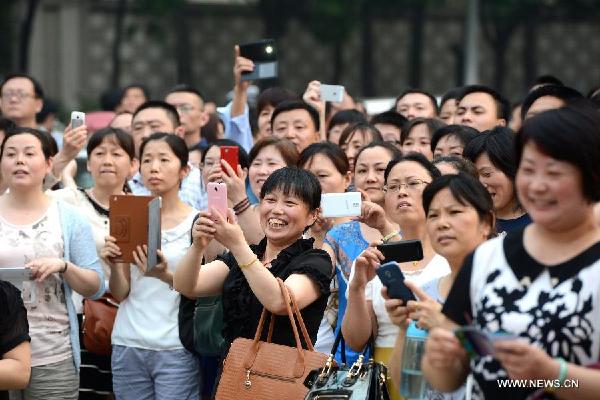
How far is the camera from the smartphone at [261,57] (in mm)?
8685

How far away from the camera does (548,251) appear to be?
3611mm

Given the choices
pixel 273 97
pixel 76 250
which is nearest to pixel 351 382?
pixel 76 250

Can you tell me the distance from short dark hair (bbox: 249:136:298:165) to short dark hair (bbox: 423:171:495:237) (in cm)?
235

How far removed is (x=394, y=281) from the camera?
408 cm

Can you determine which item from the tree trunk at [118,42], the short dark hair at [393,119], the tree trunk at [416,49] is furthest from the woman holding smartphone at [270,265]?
the tree trunk at [416,49]

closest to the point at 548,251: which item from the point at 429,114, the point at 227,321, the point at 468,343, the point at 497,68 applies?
the point at 468,343

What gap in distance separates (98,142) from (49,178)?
2.60 feet

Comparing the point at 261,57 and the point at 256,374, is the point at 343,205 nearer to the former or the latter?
the point at 256,374

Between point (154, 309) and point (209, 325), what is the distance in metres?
0.47

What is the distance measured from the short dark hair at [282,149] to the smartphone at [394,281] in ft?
9.28

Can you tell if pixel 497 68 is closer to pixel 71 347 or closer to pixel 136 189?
pixel 136 189

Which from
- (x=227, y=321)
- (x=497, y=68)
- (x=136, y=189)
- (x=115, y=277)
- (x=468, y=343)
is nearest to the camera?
(x=468, y=343)

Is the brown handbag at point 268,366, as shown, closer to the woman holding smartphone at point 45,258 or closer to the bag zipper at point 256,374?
the bag zipper at point 256,374

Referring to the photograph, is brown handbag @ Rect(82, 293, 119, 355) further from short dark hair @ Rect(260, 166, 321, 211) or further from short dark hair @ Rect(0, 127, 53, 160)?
short dark hair @ Rect(260, 166, 321, 211)
